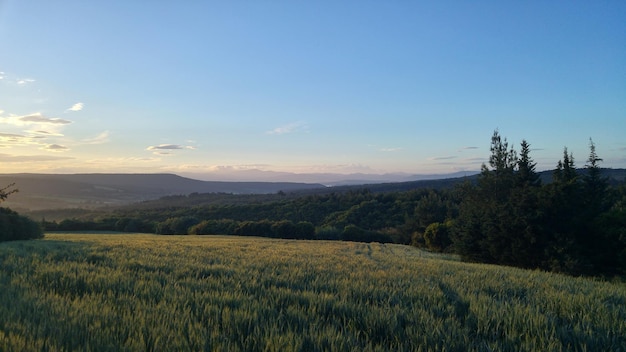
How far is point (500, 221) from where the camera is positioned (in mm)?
24547

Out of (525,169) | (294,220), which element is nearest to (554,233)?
(525,169)

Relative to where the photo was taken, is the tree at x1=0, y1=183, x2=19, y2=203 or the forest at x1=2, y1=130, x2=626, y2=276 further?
the tree at x1=0, y1=183, x2=19, y2=203

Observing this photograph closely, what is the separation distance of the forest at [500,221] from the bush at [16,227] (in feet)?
104

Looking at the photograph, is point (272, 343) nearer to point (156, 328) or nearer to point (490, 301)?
point (156, 328)

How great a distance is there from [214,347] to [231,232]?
6263 centimetres

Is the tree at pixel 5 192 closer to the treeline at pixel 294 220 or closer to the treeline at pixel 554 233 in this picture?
the treeline at pixel 294 220

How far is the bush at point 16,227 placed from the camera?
29891 millimetres

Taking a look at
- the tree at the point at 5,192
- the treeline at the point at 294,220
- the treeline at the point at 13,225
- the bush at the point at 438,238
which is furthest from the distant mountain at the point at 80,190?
the bush at the point at 438,238

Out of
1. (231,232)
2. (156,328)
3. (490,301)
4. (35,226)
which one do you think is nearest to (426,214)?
(231,232)

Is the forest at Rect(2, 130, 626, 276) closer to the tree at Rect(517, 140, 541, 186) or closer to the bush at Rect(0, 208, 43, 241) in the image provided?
the tree at Rect(517, 140, 541, 186)

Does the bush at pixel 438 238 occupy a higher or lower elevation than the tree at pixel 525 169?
lower

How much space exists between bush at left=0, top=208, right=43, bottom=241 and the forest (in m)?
31.7

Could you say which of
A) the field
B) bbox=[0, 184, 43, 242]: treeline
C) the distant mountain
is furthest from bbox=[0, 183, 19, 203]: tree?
the distant mountain

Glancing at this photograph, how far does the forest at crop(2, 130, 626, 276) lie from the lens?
69.8 feet
